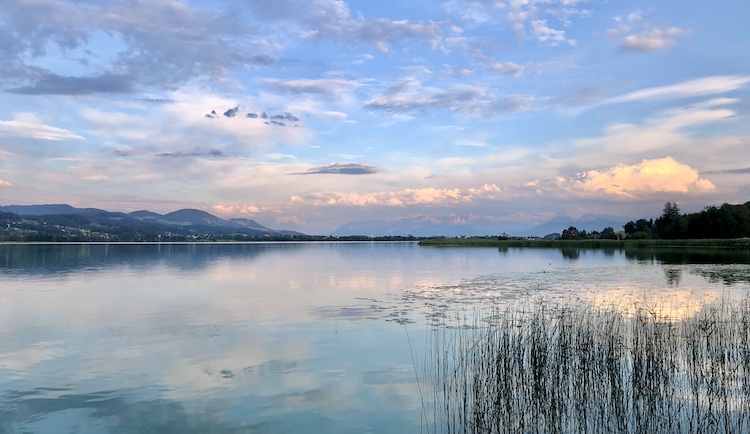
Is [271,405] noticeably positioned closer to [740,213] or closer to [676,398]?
[676,398]

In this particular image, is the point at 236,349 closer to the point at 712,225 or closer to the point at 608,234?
the point at 712,225

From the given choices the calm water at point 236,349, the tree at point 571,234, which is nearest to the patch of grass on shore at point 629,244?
the tree at point 571,234

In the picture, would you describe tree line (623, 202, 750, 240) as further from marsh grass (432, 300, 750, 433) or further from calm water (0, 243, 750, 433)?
marsh grass (432, 300, 750, 433)

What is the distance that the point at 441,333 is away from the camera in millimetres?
16359

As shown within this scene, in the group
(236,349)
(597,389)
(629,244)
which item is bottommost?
(236,349)

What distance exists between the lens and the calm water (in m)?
9.75

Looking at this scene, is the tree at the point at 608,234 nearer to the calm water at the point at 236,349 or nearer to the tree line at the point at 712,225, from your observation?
the tree line at the point at 712,225

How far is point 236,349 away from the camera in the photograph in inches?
588

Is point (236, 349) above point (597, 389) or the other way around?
the other way around

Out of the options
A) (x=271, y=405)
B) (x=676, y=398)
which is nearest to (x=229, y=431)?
(x=271, y=405)

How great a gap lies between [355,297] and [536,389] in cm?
1733

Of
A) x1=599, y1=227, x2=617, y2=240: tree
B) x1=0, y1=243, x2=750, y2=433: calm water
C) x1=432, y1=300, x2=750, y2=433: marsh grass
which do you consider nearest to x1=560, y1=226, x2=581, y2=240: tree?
x1=599, y1=227, x2=617, y2=240: tree

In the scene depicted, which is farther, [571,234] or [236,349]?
[571,234]

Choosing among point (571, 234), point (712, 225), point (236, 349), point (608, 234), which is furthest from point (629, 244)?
point (236, 349)
